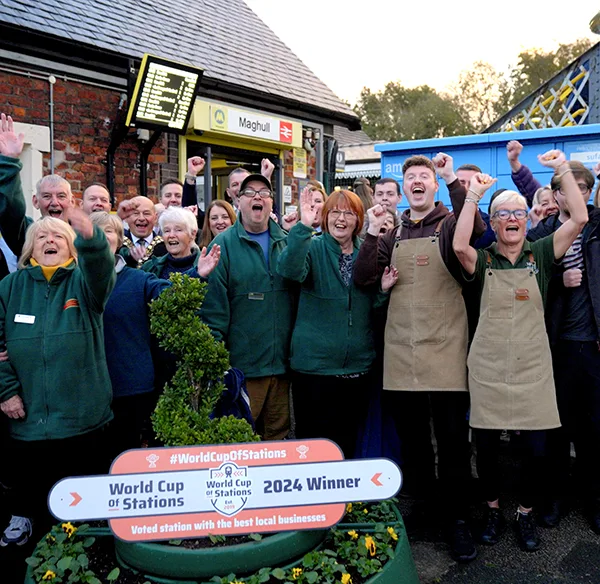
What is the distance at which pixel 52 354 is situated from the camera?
124 inches

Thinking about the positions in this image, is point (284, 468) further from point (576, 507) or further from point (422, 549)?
point (576, 507)

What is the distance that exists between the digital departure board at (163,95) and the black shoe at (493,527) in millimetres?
6086

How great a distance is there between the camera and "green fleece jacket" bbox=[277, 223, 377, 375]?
12.1 feet

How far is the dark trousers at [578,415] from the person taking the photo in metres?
3.86

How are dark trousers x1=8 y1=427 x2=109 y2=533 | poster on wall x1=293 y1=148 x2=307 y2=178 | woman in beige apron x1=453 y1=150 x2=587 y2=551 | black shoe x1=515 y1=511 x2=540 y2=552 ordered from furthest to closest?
1. poster on wall x1=293 y1=148 x2=307 y2=178
2. black shoe x1=515 y1=511 x2=540 y2=552
3. woman in beige apron x1=453 y1=150 x2=587 y2=551
4. dark trousers x1=8 y1=427 x2=109 y2=533

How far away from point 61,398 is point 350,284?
1673mm

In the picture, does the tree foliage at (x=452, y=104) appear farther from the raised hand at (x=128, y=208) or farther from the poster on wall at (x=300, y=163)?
the raised hand at (x=128, y=208)

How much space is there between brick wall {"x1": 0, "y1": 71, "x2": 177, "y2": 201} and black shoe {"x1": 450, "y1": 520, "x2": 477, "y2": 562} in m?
6.22

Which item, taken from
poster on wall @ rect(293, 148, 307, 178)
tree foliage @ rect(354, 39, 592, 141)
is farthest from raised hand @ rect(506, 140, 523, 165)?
tree foliage @ rect(354, 39, 592, 141)

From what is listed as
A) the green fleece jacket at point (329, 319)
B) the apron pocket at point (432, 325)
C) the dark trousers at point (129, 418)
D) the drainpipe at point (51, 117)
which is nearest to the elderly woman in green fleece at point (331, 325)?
the green fleece jacket at point (329, 319)

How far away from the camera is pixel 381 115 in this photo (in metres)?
49.8

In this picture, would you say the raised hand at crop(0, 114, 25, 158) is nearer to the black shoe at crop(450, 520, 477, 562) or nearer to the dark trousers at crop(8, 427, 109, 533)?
the dark trousers at crop(8, 427, 109, 533)

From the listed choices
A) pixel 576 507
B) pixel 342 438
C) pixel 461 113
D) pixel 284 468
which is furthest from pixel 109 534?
pixel 461 113

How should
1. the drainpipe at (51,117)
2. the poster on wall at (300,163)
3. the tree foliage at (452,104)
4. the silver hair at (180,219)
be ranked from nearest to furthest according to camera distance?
the silver hair at (180,219), the drainpipe at (51,117), the poster on wall at (300,163), the tree foliage at (452,104)
